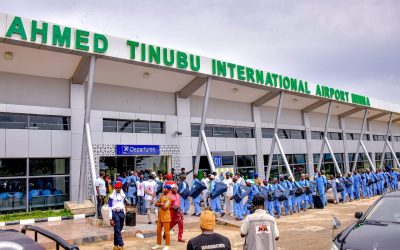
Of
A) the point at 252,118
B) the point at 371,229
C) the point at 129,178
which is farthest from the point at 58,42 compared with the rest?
the point at 252,118

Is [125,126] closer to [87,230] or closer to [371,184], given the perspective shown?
[87,230]

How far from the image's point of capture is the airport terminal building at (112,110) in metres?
13.8

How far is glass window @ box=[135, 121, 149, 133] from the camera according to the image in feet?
57.9

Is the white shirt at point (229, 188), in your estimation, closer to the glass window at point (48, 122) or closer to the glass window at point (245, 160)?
the glass window at point (48, 122)

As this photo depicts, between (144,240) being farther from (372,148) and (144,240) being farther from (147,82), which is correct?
(372,148)

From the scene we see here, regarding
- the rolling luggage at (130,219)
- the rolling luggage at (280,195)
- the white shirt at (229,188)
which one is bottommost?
the rolling luggage at (130,219)

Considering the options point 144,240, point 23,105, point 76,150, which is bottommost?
point 144,240

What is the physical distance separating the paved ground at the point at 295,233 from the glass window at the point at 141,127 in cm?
714

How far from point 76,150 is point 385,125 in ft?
120

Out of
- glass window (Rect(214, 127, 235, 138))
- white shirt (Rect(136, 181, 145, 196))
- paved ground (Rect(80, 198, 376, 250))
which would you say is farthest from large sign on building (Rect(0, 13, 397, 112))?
paved ground (Rect(80, 198, 376, 250))

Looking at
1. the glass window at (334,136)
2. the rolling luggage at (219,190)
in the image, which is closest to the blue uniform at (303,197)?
the rolling luggage at (219,190)

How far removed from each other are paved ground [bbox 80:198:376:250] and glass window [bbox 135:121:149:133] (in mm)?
7142

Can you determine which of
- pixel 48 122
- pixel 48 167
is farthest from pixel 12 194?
pixel 48 122

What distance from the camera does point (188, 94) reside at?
762 inches
